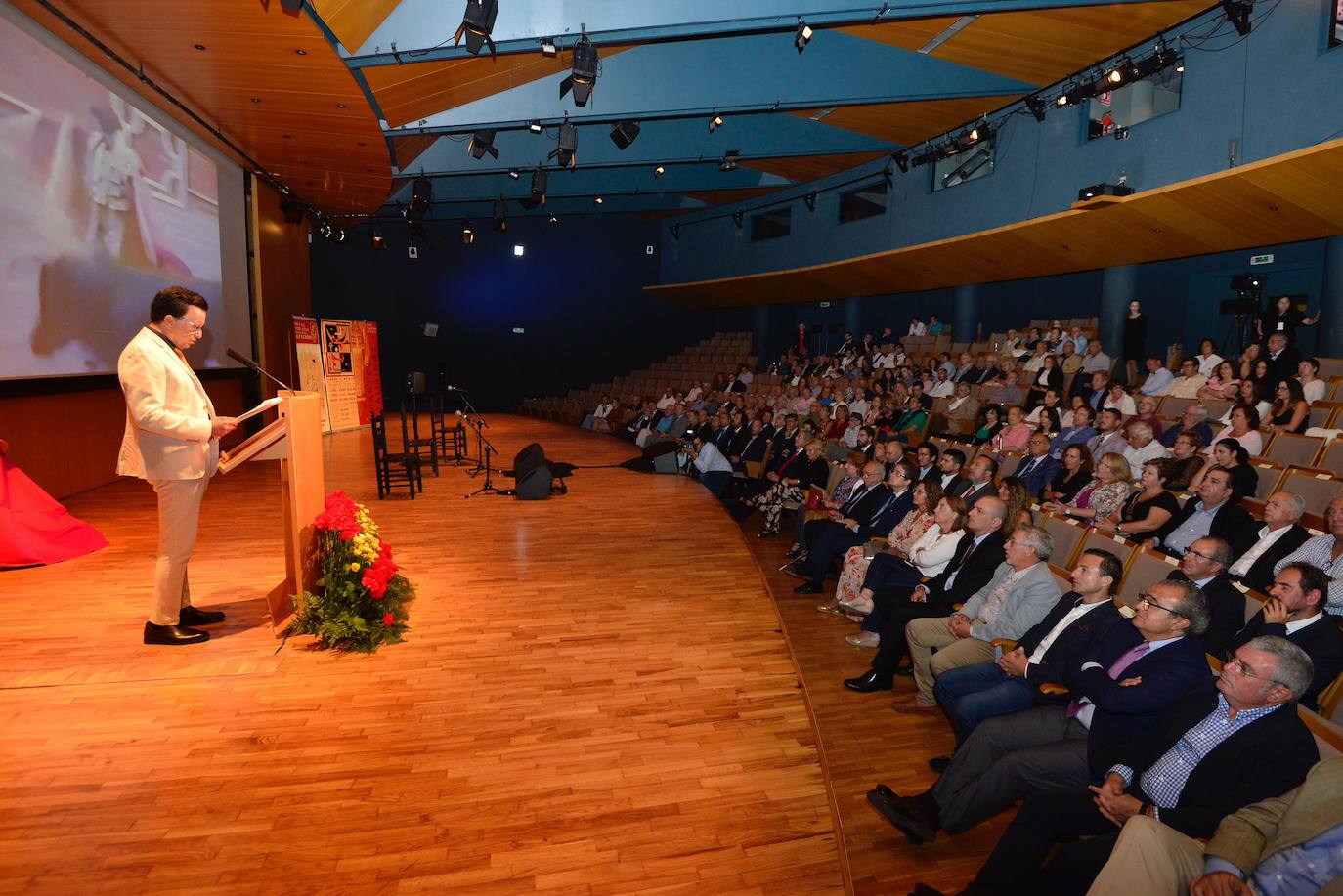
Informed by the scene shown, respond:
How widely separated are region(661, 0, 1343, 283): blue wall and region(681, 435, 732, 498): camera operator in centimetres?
564

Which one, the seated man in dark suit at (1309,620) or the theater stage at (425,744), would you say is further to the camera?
the seated man in dark suit at (1309,620)

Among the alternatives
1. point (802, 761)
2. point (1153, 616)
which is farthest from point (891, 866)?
point (1153, 616)

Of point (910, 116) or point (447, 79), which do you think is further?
point (910, 116)

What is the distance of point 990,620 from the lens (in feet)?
10.6

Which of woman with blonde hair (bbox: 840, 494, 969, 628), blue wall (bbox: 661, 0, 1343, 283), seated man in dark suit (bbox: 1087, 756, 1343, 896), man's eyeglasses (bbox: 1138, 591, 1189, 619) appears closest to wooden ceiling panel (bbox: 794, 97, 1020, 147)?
blue wall (bbox: 661, 0, 1343, 283)

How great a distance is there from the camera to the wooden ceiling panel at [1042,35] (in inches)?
296

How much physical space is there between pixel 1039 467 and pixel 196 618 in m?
5.58

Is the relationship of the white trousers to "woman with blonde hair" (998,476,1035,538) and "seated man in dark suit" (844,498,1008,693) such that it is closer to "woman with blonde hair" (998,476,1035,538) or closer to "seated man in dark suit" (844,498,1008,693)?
"seated man in dark suit" (844,498,1008,693)

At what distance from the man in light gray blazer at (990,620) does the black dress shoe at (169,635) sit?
3306mm

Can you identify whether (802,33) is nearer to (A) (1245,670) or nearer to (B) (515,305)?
(A) (1245,670)

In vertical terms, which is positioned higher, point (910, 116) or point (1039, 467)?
point (910, 116)

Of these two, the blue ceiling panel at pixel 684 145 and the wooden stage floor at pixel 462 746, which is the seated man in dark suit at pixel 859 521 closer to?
the wooden stage floor at pixel 462 746

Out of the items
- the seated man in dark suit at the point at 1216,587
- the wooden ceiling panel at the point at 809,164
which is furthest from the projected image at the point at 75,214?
the wooden ceiling panel at the point at 809,164

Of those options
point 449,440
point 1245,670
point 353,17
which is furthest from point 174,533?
point 449,440
